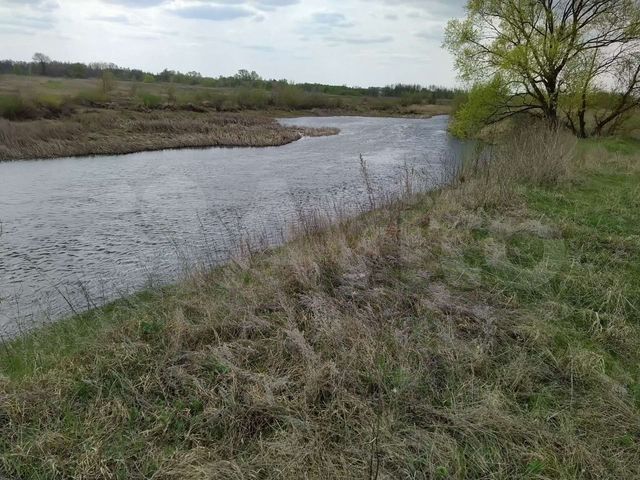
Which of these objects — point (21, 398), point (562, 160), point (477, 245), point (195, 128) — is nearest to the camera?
point (21, 398)

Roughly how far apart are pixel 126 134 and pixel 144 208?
19776 millimetres

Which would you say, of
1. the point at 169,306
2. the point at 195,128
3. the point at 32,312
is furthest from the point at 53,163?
the point at 169,306

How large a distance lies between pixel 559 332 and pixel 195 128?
33963 millimetres

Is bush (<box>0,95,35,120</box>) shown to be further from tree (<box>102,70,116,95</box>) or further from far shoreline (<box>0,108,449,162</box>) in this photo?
tree (<box>102,70,116,95</box>)

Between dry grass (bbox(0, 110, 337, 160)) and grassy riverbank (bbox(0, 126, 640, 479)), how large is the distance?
24.3 m

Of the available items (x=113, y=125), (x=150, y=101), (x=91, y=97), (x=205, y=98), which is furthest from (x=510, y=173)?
(x=205, y=98)

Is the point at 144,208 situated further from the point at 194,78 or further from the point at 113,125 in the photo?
the point at 194,78

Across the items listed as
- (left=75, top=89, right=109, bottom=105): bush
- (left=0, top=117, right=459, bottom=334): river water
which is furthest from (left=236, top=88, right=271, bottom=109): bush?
(left=0, top=117, right=459, bottom=334): river water

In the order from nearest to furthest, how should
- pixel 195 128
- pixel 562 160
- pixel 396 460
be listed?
pixel 396 460 < pixel 562 160 < pixel 195 128

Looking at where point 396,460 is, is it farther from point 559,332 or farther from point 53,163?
point 53,163

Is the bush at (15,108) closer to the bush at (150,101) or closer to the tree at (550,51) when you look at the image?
the bush at (150,101)

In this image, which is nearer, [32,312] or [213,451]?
[213,451]

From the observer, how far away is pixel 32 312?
22.9 ft

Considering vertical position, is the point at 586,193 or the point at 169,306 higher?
the point at 586,193
